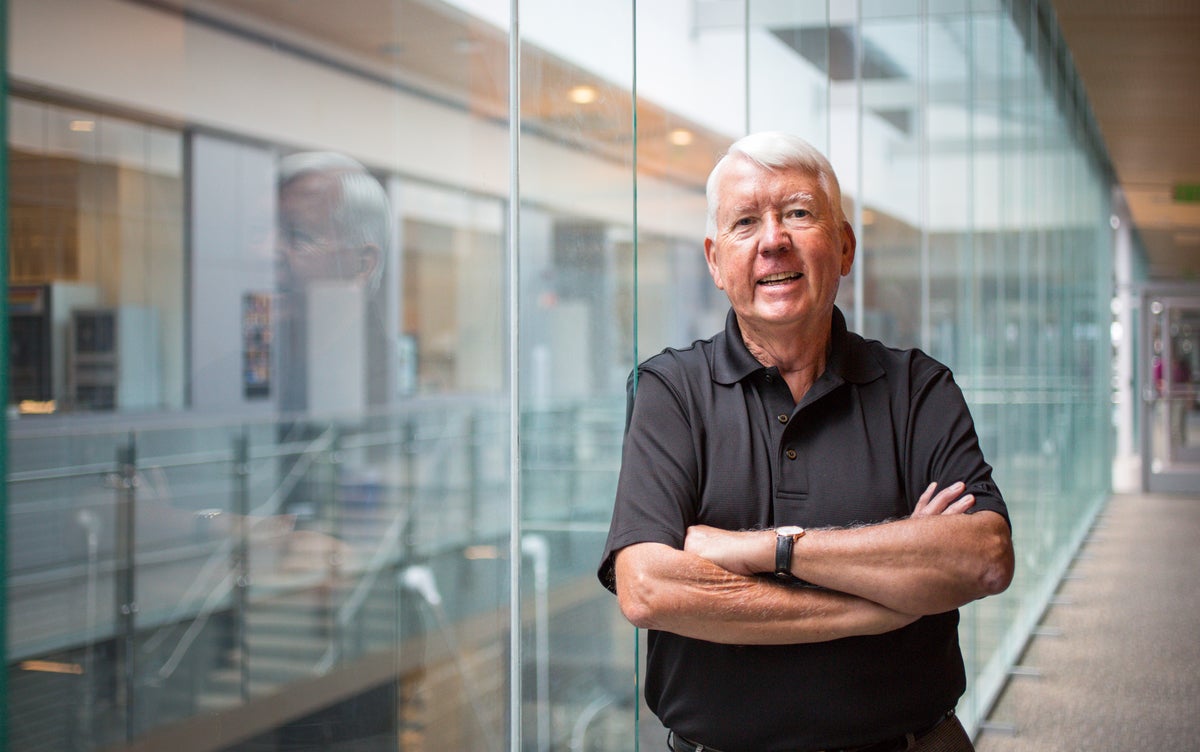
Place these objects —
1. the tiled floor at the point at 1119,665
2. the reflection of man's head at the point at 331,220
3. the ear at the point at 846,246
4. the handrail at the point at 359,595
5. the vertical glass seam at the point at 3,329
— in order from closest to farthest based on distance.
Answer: the vertical glass seam at the point at 3,329 < the ear at the point at 846,246 < the tiled floor at the point at 1119,665 < the handrail at the point at 359,595 < the reflection of man's head at the point at 331,220

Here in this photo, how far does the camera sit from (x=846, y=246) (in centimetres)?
170

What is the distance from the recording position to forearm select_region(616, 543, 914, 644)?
143cm

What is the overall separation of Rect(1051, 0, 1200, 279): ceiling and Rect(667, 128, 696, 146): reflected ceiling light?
4.19m

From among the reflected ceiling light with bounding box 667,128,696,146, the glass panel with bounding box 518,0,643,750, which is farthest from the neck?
the reflected ceiling light with bounding box 667,128,696,146

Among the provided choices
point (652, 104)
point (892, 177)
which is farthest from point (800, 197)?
point (892, 177)

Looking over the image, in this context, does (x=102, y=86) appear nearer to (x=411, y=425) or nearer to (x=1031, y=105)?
(x=411, y=425)

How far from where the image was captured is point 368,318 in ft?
47.6

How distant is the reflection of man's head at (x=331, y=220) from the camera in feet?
37.2

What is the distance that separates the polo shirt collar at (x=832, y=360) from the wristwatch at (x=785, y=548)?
0.25 metres

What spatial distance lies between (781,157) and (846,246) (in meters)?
0.20

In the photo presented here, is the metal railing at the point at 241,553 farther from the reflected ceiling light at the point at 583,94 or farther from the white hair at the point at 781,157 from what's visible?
the white hair at the point at 781,157

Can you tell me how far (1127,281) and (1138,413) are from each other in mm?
1755

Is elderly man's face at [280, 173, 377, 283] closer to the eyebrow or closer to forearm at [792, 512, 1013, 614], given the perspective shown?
the eyebrow

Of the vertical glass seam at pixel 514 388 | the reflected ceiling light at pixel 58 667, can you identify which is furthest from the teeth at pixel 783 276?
the reflected ceiling light at pixel 58 667
